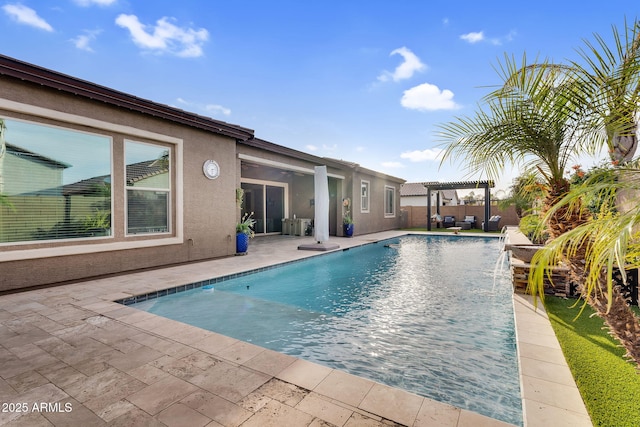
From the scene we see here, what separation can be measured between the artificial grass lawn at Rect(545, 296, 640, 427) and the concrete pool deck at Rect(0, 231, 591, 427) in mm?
118

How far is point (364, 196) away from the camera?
16.9m

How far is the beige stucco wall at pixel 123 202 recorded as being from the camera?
17.1 ft

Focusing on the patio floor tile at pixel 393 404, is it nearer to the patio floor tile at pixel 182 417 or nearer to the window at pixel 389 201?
the patio floor tile at pixel 182 417

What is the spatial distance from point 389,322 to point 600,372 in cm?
224

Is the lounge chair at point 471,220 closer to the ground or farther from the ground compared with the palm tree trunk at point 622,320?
farther from the ground

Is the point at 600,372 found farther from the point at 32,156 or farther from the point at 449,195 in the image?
the point at 449,195

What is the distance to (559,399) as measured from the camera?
2.25m

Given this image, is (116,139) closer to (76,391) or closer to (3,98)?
(3,98)

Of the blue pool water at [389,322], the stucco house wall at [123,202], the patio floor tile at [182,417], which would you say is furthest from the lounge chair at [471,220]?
the patio floor tile at [182,417]

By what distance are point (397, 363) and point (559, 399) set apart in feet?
4.41

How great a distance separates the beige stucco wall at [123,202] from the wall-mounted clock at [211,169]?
11 centimetres

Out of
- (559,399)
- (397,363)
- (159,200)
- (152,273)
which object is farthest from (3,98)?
(559,399)

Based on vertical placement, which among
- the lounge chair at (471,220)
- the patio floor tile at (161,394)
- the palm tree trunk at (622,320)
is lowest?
the patio floor tile at (161,394)

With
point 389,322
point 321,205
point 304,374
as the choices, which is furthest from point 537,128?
point 321,205
